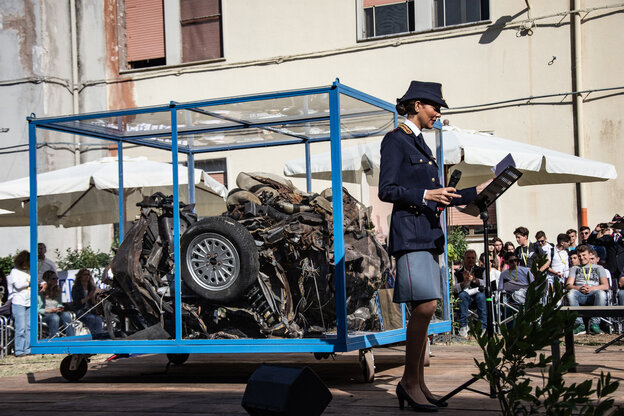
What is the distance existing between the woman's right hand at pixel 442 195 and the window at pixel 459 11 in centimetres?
1183

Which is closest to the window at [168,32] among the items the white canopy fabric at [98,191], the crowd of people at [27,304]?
the white canopy fabric at [98,191]

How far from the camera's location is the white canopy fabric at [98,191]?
38.5 ft

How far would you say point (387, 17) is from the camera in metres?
17.4

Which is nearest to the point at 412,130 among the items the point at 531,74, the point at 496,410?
the point at 496,410

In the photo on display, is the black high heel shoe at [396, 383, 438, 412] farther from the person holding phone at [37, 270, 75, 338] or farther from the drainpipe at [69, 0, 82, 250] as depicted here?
the drainpipe at [69, 0, 82, 250]

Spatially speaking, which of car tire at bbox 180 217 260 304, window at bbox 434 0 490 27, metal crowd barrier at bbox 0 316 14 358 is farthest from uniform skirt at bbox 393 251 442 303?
window at bbox 434 0 490 27

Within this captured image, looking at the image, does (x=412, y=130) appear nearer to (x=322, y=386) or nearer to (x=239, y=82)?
(x=322, y=386)

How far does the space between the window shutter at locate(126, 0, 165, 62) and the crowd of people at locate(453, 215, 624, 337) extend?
9912 mm

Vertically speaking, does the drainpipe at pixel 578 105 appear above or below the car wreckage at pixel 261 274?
above

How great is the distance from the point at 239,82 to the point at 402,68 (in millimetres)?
3792

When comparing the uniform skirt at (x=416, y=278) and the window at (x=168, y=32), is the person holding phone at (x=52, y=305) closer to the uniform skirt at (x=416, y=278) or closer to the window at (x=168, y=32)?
the window at (x=168, y=32)

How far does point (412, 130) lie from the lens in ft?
19.4

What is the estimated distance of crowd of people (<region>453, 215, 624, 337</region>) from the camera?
1208cm

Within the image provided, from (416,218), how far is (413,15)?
12.2 m
